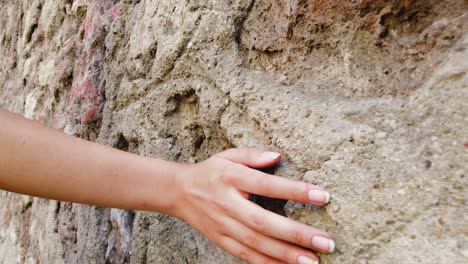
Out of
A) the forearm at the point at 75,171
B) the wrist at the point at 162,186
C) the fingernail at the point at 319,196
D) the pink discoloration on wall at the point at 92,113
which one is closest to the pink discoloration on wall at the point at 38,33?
the pink discoloration on wall at the point at 92,113

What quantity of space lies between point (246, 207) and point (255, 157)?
7 cm

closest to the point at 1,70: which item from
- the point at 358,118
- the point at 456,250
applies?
the point at 358,118

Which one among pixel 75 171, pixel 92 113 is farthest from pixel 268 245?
pixel 92 113

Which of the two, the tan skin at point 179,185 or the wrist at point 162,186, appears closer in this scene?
the tan skin at point 179,185

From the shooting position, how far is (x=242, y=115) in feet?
2.19

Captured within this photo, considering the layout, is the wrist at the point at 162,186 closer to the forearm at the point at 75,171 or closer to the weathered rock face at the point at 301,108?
the forearm at the point at 75,171

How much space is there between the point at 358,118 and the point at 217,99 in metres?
0.25

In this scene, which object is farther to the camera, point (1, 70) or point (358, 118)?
point (1, 70)

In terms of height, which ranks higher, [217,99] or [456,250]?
[217,99]

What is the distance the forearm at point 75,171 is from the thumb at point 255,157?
123 mm

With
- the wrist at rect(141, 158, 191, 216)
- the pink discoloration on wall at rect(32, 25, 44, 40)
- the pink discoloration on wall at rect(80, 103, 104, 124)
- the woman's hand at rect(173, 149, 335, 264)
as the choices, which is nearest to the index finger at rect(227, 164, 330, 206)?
the woman's hand at rect(173, 149, 335, 264)

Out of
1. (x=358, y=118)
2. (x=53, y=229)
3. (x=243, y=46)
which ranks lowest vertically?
(x=53, y=229)

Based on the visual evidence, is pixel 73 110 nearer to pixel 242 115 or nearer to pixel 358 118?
pixel 242 115

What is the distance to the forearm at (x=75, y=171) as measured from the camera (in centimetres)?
64
